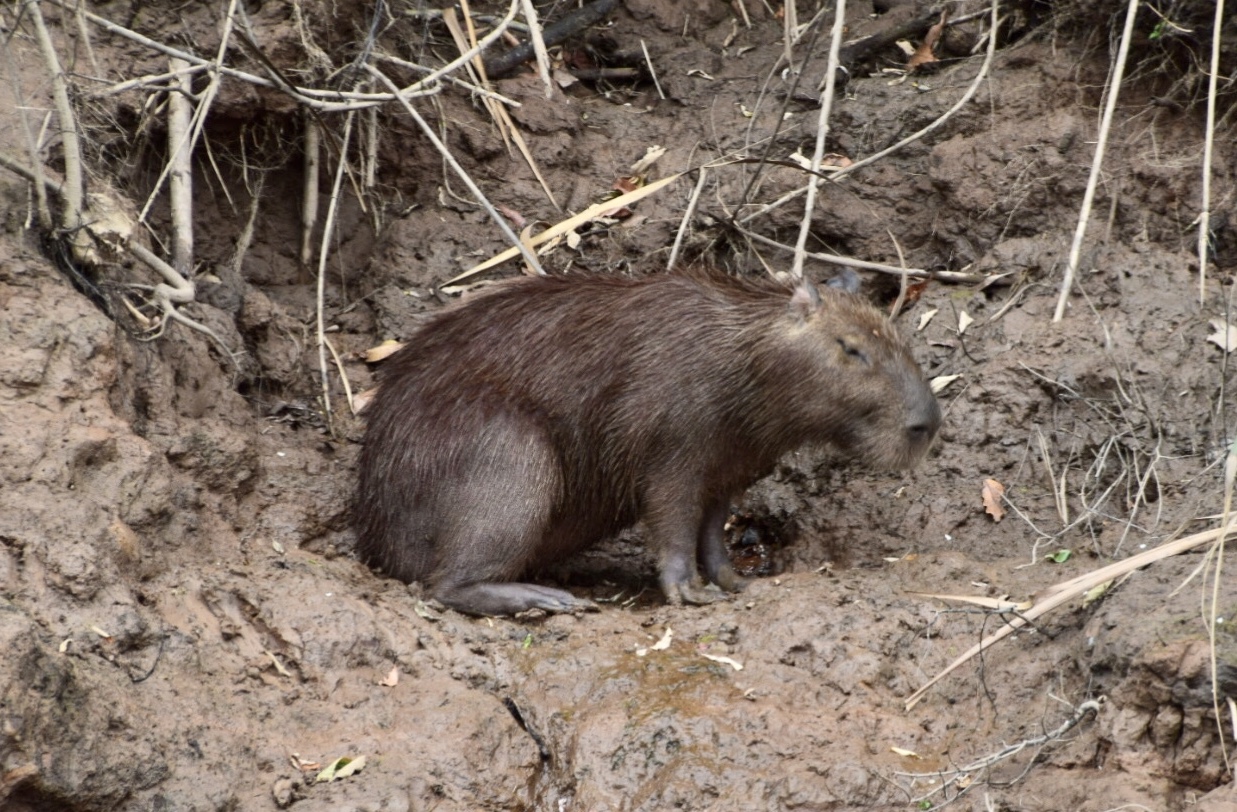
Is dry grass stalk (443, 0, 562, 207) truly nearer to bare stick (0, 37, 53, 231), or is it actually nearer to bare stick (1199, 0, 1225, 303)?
bare stick (0, 37, 53, 231)

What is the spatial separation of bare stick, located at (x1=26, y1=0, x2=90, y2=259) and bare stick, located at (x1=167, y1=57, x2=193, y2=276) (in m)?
0.72

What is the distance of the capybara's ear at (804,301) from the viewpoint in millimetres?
5316

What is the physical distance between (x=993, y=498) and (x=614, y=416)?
1563 millimetres

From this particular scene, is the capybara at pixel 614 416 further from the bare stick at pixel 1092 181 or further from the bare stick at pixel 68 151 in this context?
the bare stick at pixel 68 151

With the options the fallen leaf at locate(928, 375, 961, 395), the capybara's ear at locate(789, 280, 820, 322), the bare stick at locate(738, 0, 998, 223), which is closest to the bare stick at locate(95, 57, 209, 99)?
the capybara's ear at locate(789, 280, 820, 322)

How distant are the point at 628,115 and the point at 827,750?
152 inches

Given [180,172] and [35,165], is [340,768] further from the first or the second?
[180,172]

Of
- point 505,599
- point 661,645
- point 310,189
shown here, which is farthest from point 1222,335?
point 310,189

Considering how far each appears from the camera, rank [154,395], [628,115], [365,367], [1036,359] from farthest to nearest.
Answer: [628,115]
[365,367]
[1036,359]
[154,395]

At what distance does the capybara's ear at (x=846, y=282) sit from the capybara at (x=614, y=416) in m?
0.10

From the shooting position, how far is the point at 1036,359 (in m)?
5.89

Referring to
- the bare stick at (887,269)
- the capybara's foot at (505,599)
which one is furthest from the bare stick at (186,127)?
the bare stick at (887,269)

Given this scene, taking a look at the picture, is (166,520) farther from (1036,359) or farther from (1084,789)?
(1036,359)

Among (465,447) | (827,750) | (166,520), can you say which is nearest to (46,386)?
(166,520)
